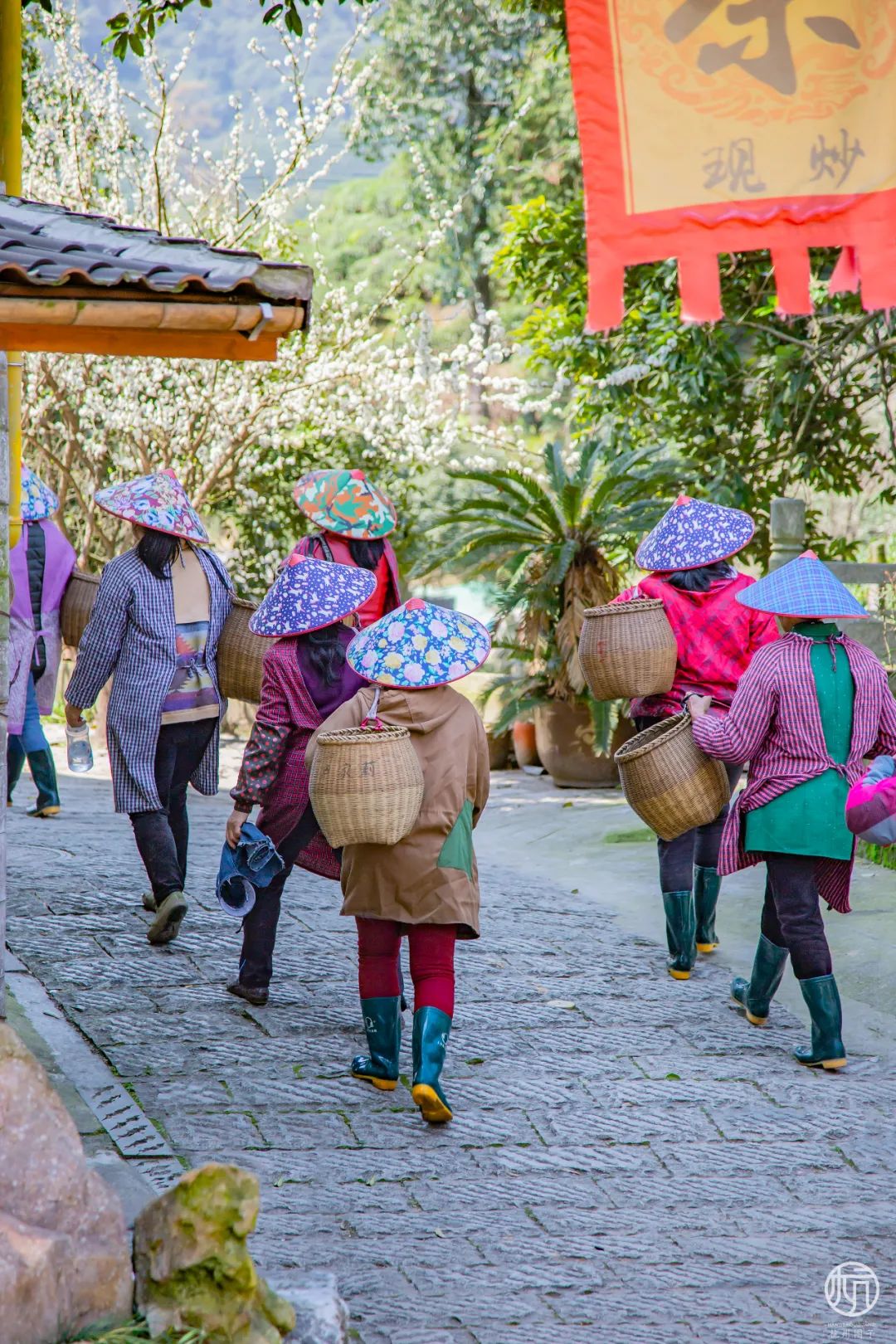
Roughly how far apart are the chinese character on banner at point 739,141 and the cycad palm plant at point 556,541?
195 inches

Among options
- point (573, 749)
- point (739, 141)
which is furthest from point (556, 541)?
point (739, 141)

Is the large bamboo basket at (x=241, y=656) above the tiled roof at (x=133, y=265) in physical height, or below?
below

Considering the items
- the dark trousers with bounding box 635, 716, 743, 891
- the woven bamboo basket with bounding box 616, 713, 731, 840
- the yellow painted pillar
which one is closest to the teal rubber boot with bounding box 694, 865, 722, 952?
the dark trousers with bounding box 635, 716, 743, 891

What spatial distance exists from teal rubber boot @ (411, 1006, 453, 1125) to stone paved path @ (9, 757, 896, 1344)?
7 centimetres

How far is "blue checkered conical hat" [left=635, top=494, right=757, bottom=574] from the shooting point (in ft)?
18.9

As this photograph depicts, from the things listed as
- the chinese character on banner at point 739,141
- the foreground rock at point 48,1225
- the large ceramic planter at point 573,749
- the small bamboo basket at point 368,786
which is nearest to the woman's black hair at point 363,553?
the chinese character on banner at point 739,141

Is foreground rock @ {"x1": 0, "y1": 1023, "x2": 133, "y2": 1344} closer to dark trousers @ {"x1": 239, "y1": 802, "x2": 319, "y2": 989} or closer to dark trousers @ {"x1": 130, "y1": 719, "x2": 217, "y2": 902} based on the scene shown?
dark trousers @ {"x1": 239, "y1": 802, "x2": 319, "y2": 989}

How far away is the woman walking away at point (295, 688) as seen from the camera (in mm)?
4945

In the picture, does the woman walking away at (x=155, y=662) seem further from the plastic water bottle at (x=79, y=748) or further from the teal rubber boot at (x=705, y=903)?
the teal rubber boot at (x=705, y=903)

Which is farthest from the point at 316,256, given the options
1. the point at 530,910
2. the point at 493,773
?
the point at 530,910

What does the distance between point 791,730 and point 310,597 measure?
1.71 m

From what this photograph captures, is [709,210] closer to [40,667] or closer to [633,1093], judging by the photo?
[633,1093]

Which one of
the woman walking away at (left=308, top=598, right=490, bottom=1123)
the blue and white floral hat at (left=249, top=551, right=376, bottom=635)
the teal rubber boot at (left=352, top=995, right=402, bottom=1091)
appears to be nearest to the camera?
the woman walking away at (left=308, top=598, right=490, bottom=1123)

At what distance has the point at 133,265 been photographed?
3316 millimetres
